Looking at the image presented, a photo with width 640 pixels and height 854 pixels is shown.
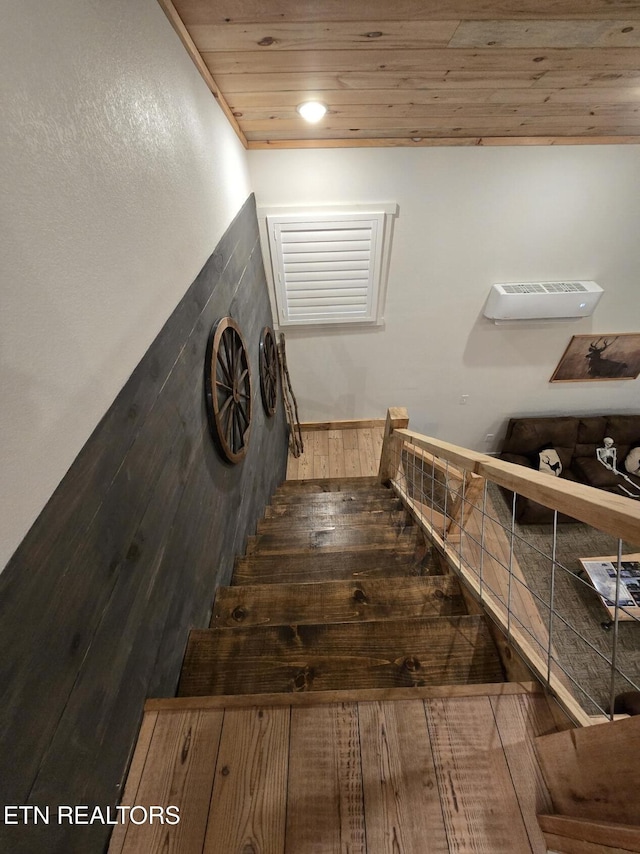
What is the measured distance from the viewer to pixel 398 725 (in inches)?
36.6

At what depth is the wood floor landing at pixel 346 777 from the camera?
78 cm

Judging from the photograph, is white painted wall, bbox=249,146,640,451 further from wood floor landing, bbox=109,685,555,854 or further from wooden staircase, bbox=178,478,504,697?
wood floor landing, bbox=109,685,555,854

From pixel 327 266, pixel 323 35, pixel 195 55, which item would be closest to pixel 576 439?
pixel 327 266

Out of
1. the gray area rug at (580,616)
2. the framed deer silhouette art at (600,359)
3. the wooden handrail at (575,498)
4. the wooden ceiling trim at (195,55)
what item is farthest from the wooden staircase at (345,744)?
the framed deer silhouette art at (600,359)

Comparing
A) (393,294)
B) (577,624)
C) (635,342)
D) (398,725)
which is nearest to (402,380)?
(393,294)

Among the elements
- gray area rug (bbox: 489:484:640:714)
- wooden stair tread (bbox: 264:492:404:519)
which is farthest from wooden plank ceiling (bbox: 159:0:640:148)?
gray area rug (bbox: 489:484:640:714)

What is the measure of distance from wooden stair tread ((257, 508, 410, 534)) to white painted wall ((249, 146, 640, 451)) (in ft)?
6.20

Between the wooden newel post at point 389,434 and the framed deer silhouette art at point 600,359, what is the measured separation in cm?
225

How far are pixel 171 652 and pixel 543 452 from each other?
431 cm

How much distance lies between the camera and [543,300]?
124 inches

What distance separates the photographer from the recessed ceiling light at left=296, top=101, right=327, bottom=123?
1.99 meters

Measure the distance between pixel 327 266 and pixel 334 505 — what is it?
78.0 inches

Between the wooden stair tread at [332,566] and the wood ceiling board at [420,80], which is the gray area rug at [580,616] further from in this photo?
the wood ceiling board at [420,80]

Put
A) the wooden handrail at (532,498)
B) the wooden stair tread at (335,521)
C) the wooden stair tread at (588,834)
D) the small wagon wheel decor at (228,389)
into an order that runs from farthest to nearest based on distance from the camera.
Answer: the wooden stair tread at (335,521) → the small wagon wheel decor at (228,389) → the wooden handrail at (532,498) → the wooden stair tread at (588,834)
